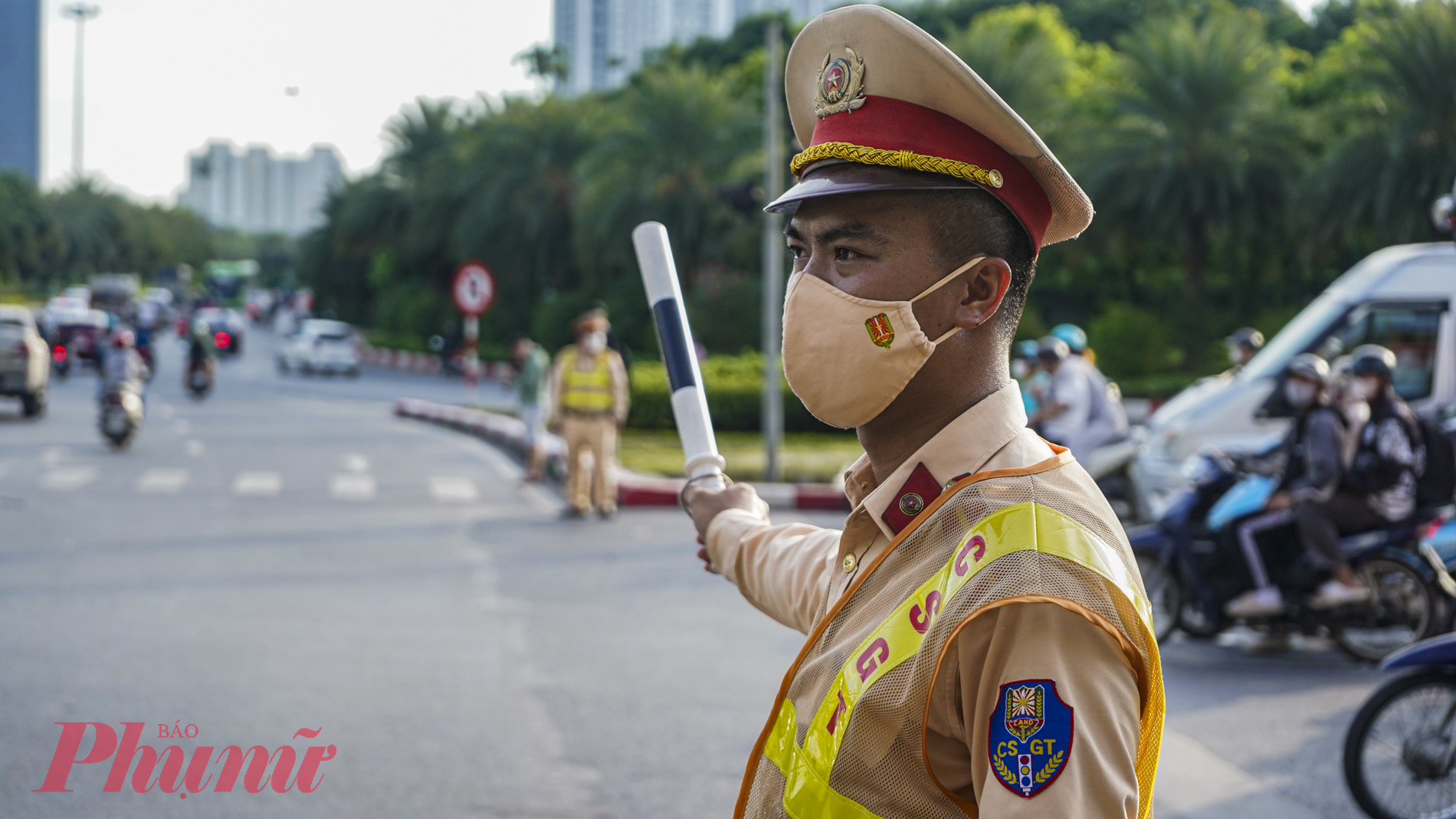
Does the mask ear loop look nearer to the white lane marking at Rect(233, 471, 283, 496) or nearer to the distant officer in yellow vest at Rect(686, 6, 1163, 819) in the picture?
the distant officer in yellow vest at Rect(686, 6, 1163, 819)

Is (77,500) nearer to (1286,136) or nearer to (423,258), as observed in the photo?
(1286,136)

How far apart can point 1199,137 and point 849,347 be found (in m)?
30.5

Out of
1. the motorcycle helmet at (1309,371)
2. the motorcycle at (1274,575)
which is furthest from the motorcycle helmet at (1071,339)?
the motorcycle helmet at (1309,371)

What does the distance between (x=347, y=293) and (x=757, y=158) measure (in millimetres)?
38675

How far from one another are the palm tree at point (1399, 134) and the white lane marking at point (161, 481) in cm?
2163

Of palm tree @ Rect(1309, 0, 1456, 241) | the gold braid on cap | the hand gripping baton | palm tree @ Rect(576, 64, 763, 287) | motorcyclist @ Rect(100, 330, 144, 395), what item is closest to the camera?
the gold braid on cap

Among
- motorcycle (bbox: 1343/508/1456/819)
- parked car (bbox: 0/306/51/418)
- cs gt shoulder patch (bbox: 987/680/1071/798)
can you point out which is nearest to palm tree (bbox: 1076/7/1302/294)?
parked car (bbox: 0/306/51/418)

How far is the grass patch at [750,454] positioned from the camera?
15492 millimetres

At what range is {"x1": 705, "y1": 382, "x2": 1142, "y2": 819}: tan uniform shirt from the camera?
129cm

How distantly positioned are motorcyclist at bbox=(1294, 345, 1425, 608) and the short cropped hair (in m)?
6.61

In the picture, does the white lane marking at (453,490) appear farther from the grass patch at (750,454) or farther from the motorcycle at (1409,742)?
the motorcycle at (1409,742)

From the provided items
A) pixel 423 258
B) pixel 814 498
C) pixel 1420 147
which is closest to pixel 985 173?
pixel 814 498

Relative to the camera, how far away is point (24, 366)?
22172mm

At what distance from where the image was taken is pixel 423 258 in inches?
2094
